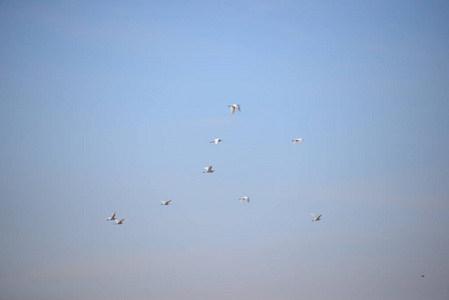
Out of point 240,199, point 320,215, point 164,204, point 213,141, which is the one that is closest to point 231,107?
point 213,141

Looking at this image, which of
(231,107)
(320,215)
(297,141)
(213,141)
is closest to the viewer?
(231,107)

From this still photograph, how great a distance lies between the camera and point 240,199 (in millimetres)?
137875

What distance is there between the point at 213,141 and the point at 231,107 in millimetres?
12547

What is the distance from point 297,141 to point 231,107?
2488 cm

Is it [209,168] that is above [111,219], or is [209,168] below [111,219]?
above

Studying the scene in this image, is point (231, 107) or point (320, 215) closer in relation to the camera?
point (231, 107)

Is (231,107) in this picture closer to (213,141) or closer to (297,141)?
(213,141)

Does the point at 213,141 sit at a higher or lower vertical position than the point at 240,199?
higher

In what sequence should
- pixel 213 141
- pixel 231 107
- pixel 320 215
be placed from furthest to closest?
pixel 320 215, pixel 213 141, pixel 231 107

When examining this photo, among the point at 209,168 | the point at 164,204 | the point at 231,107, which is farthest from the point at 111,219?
the point at 231,107

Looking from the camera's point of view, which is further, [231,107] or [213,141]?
[213,141]

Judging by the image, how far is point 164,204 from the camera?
482ft

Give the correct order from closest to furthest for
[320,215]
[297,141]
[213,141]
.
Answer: [213,141], [297,141], [320,215]

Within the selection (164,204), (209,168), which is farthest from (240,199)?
(164,204)
